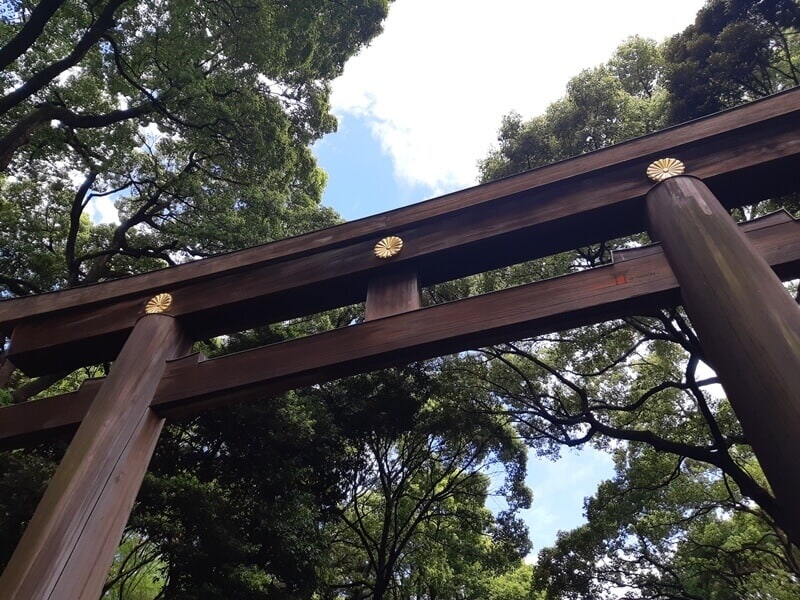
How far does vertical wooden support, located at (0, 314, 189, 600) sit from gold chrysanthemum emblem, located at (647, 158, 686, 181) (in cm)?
324

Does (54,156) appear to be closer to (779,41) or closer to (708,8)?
(708,8)

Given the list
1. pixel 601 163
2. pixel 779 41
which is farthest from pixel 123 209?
pixel 779 41

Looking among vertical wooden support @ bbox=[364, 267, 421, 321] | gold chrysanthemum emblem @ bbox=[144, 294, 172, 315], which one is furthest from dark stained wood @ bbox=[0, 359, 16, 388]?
vertical wooden support @ bbox=[364, 267, 421, 321]

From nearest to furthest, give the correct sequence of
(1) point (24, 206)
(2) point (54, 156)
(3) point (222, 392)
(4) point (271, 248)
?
(3) point (222, 392)
(4) point (271, 248)
(2) point (54, 156)
(1) point (24, 206)

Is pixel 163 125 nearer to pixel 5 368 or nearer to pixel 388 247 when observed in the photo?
pixel 5 368

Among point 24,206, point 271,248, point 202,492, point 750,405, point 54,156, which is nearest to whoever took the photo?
point 750,405

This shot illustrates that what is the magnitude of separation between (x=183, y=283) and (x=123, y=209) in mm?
8619

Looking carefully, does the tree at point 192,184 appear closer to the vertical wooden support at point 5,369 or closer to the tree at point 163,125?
the tree at point 163,125

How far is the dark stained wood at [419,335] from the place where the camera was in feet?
8.15

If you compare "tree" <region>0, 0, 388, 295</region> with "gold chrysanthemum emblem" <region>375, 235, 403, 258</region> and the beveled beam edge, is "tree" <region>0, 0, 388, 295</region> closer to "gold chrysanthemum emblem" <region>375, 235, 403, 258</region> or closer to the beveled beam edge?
the beveled beam edge

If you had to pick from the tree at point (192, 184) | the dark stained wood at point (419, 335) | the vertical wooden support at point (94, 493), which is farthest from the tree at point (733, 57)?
the vertical wooden support at point (94, 493)

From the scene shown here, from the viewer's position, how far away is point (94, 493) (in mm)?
2580

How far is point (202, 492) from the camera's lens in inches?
281

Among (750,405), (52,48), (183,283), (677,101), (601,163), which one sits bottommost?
(750,405)
